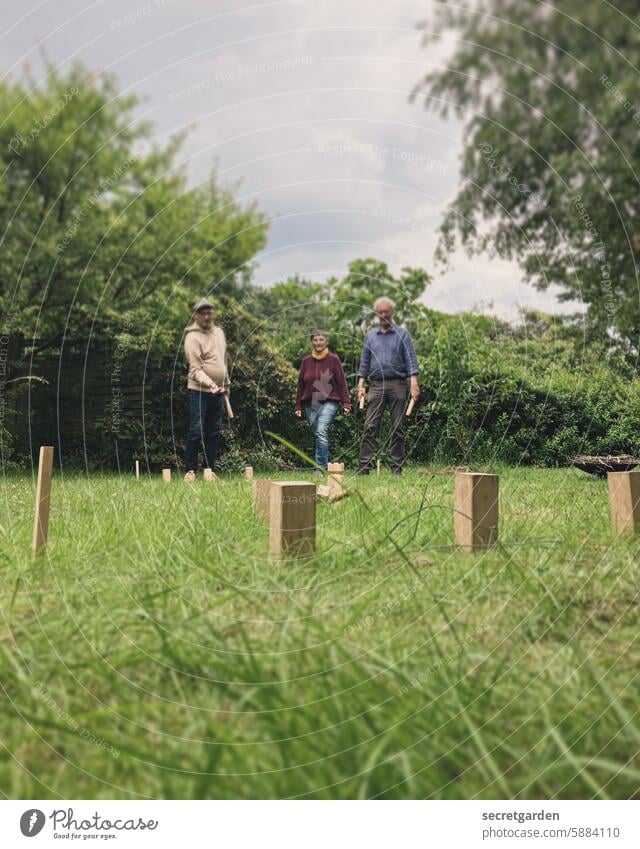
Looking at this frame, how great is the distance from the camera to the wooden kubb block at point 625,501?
11.6ft

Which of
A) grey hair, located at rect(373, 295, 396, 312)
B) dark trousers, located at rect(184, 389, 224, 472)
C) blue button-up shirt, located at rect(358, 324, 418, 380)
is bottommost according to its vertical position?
dark trousers, located at rect(184, 389, 224, 472)

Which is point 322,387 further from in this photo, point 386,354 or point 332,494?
point 332,494

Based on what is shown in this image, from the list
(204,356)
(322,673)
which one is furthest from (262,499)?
(204,356)

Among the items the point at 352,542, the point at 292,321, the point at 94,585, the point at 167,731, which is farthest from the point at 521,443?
the point at 167,731

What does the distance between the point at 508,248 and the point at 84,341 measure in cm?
627

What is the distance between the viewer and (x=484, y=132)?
13.6ft

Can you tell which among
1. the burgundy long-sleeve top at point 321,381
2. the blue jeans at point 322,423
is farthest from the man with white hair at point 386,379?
the blue jeans at point 322,423

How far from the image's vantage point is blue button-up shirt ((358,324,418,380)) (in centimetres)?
848

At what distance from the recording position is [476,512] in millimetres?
3244

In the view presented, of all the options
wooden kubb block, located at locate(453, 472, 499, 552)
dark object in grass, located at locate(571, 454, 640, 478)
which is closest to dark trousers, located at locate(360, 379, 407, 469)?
dark object in grass, located at locate(571, 454, 640, 478)

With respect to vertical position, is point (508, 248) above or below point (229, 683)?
above

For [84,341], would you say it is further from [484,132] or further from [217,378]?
[484,132]

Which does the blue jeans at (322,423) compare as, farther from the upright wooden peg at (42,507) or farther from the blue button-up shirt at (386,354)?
the upright wooden peg at (42,507)

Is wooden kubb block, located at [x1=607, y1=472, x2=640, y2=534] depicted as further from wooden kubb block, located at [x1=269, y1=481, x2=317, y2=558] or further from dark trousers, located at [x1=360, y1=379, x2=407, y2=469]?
dark trousers, located at [x1=360, y1=379, x2=407, y2=469]
